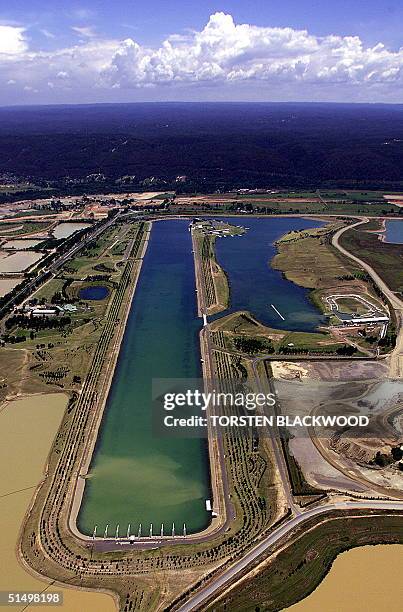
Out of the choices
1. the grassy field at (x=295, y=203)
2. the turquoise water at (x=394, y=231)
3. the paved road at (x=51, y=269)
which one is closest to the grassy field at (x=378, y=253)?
the turquoise water at (x=394, y=231)

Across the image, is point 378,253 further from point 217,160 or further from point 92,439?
point 217,160

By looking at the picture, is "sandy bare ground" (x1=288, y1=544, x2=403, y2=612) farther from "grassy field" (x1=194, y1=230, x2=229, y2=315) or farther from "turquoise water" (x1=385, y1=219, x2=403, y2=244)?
"turquoise water" (x1=385, y1=219, x2=403, y2=244)

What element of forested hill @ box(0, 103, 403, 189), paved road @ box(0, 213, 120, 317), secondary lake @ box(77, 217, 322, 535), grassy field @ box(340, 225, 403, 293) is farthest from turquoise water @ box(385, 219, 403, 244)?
paved road @ box(0, 213, 120, 317)

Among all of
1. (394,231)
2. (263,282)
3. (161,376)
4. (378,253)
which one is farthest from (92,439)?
(394,231)

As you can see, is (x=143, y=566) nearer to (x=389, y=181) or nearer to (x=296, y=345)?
(x=296, y=345)

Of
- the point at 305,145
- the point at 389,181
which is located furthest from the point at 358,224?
the point at 305,145

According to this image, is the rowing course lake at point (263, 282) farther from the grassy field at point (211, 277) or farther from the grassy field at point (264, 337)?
the grassy field at point (264, 337)
